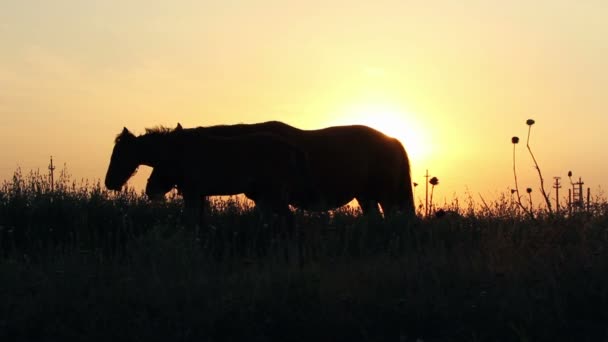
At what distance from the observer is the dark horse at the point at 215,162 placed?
426 inches

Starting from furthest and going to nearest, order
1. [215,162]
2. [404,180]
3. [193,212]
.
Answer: [404,180]
[215,162]
[193,212]

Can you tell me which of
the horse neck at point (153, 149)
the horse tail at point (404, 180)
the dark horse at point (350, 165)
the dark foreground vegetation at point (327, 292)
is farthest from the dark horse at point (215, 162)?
the horse tail at point (404, 180)

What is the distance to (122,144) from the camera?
37.6ft

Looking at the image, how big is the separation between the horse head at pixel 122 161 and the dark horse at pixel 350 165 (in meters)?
1.19

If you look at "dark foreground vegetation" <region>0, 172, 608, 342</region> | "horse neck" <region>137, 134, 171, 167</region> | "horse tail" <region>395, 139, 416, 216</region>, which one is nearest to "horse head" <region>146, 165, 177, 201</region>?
"horse neck" <region>137, 134, 171, 167</region>

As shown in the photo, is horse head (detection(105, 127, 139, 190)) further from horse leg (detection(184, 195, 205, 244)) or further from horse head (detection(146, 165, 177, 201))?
horse leg (detection(184, 195, 205, 244))

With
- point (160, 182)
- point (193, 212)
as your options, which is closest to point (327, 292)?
point (193, 212)

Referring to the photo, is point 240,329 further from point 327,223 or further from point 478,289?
point 327,223

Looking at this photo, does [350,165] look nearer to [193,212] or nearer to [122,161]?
[193,212]

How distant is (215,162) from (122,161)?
62.5 inches

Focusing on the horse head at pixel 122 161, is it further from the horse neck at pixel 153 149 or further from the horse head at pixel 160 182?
the horse head at pixel 160 182

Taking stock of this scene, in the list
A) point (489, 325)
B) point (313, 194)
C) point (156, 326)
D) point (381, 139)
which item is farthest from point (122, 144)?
point (489, 325)

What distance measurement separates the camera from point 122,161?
11562mm

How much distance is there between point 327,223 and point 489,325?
15.8 ft
